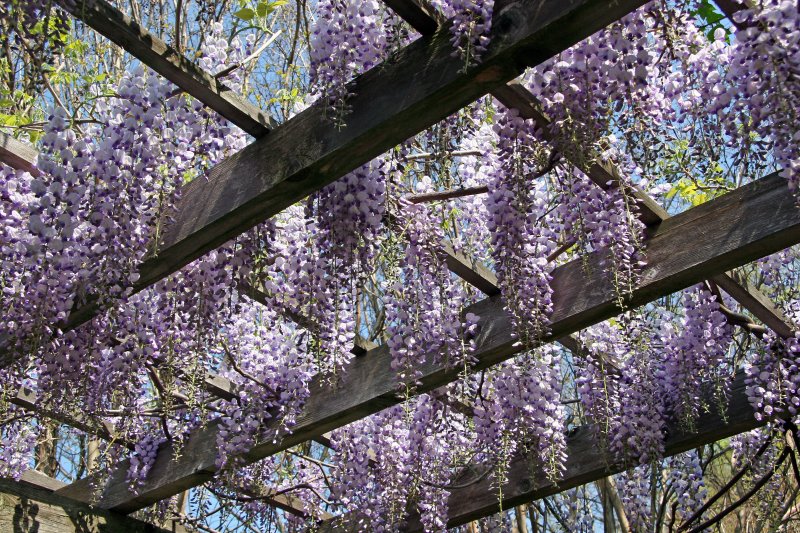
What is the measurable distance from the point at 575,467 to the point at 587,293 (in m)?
1.21

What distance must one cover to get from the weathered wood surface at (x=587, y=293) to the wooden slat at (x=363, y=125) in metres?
0.71

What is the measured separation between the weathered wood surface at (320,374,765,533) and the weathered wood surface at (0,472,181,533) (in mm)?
1059

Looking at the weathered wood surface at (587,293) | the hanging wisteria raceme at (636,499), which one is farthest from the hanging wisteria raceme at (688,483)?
the weathered wood surface at (587,293)

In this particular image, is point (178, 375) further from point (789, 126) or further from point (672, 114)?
point (789, 126)

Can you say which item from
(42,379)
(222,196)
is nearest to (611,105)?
(222,196)

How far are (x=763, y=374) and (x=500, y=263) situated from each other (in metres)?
1.39

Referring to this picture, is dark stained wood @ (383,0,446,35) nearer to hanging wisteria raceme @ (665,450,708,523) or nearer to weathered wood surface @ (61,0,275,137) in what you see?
weathered wood surface @ (61,0,275,137)

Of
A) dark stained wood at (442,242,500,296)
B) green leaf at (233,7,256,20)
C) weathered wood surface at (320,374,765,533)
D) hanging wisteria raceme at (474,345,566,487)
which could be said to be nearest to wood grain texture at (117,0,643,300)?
green leaf at (233,7,256,20)

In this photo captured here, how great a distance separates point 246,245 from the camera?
9.45 ft

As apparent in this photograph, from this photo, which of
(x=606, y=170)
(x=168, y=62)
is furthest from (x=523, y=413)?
(x=168, y=62)

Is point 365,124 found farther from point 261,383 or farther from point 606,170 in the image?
point 261,383

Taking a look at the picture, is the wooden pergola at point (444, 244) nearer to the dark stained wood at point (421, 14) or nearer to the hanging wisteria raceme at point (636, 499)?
the dark stained wood at point (421, 14)

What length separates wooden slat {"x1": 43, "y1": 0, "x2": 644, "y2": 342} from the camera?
75.5 inches

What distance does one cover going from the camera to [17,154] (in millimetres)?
2816
